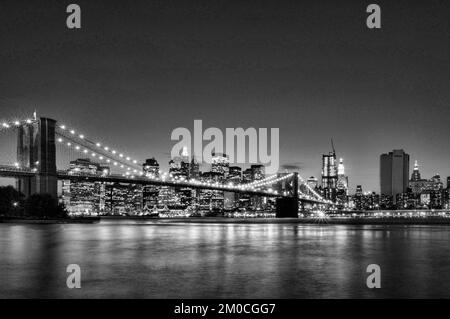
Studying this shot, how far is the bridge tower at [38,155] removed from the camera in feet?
176

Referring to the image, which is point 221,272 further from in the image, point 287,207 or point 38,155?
point 287,207

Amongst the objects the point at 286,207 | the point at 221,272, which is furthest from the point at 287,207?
the point at 221,272

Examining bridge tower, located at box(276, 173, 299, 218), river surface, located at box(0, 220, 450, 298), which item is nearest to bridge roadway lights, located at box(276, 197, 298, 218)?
bridge tower, located at box(276, 173, 299, 218)

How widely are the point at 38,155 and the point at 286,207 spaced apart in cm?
4296

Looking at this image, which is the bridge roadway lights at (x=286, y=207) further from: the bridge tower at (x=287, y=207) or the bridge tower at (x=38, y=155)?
the bridge tower at (x=38, y=155)

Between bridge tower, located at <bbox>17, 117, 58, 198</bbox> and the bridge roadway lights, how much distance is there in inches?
1576

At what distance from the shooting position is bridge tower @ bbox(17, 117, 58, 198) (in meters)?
53.8

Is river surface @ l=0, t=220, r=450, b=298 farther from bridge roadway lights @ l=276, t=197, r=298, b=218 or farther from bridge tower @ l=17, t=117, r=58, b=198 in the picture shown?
bridge roadway lights @ l=276, t=197, r=298, b=218

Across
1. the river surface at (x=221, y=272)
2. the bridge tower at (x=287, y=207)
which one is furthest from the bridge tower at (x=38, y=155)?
the bridge tower at (x=287, y=207)

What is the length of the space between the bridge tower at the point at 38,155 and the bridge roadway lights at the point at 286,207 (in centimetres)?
4004

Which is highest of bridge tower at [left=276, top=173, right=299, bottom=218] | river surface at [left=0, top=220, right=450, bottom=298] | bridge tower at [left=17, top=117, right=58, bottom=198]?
bridge tower at [left=17, top=117, right=58, bottom=198]
